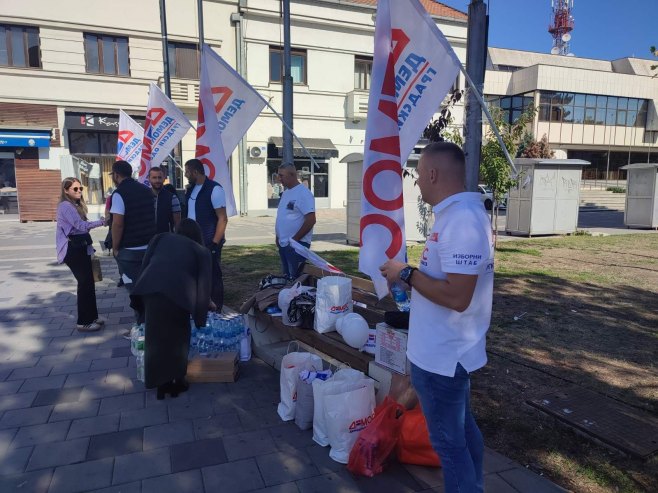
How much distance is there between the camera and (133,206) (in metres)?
5.25

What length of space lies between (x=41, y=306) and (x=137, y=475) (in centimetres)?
504

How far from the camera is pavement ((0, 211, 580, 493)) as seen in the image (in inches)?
114

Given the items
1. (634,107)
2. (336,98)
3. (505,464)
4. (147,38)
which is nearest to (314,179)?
(336,98)

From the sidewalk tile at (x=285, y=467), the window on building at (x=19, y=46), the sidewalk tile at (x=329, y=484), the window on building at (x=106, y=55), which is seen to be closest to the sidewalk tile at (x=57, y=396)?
the sidewalk tile at (x=285, y=467)

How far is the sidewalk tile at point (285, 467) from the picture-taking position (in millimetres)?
2967

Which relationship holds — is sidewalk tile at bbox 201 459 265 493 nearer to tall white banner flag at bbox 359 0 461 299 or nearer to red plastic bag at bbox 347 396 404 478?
red plastic bag at bbox 347 396 404 478

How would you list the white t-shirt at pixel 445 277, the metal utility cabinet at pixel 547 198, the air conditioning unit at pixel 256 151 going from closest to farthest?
the white t-shirt at pixel 445 277 < the metal utility cabinet at pixel 547 198 < the air conditioning unit at pixel 256 151

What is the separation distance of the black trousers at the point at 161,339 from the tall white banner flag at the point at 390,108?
170 centimetres

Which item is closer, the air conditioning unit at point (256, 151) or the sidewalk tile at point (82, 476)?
the sidewalk tile at point (82, 476)

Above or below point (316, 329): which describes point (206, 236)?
above

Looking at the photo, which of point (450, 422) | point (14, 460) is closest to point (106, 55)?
point (14, 460)

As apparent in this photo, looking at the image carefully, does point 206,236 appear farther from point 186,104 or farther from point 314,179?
point 314,179

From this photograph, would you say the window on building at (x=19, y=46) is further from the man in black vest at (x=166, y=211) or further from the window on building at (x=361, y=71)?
the man in black vest at (x=166, y=211)

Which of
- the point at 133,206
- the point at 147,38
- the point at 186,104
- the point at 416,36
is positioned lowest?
the point at 133,206
